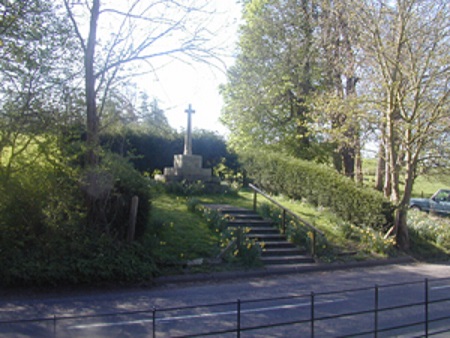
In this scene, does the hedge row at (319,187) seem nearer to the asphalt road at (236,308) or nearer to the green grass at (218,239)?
the green grass at (218,239)

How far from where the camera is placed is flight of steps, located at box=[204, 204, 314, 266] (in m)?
13.1

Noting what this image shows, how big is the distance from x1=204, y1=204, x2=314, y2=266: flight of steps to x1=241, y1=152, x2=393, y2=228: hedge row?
10.6 ft

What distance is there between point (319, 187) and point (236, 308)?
10760 millimetres

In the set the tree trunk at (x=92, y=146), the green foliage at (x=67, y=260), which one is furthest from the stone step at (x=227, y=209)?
the green foliage at (x=67, y=260)

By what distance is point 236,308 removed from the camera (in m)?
8.29

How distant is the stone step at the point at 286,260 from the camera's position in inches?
500

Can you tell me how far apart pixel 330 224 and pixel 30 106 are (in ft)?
34.6

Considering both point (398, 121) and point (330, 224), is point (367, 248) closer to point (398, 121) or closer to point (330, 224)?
point (330, 224)

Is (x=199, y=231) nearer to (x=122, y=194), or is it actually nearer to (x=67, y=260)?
(x=122, y=194)

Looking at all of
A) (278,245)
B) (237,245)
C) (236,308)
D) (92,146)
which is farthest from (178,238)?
(236,308)

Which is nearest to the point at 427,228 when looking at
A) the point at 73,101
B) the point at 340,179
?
the point at 340,179

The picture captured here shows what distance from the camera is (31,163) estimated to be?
10.2m

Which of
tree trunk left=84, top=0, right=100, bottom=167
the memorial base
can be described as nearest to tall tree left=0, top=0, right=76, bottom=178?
tree trunk left=84, top=0, right=100, bottom=167

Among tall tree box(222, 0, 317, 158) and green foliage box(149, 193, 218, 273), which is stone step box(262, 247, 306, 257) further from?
tall tree box(222, 0, 317, 158)
